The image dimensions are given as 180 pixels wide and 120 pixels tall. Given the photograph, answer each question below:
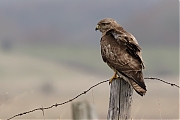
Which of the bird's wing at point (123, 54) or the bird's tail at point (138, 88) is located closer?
the bird's tail at point (138, 88)

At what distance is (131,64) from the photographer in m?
7.45

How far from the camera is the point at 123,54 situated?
769cm

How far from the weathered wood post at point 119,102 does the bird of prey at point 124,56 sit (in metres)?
0.24

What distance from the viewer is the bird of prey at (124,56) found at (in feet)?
22.9

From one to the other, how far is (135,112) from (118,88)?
2371 mm

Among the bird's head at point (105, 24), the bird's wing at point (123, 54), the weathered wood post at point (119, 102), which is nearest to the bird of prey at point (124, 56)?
the bird's wing at point (123, 54)

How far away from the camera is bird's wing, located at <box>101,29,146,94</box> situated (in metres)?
7.28

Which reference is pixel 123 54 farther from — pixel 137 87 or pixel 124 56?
pixel 137 87

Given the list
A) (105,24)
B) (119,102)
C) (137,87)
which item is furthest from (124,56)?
(105,24)

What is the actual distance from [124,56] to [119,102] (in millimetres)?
1299

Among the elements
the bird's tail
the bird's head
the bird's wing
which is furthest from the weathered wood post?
the bird's head

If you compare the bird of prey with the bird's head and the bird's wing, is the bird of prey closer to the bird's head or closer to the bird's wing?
the bird's wing

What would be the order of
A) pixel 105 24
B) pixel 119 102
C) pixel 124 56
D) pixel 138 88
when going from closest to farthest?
pixel 119 102, pixel 138 88, pixel 124 56, pixel 105 24

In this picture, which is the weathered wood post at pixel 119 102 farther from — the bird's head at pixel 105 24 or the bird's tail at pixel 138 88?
the bird's head at pixel 105 24
